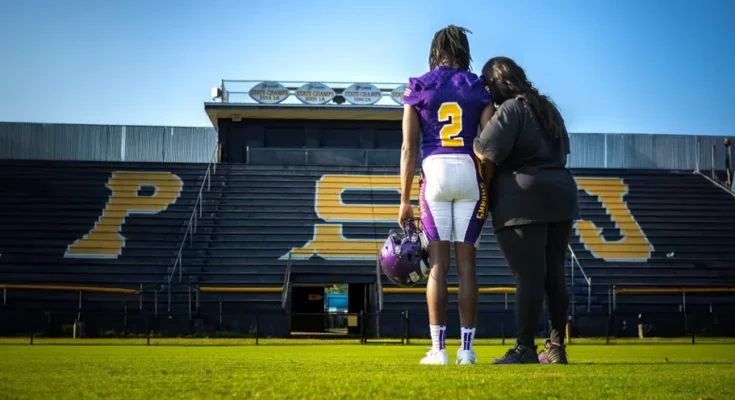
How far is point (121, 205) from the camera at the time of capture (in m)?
24.8

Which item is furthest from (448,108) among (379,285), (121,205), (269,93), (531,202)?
(269,93)

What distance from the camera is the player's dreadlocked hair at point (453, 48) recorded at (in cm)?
595

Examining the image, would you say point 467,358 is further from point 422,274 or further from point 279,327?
point 279,327

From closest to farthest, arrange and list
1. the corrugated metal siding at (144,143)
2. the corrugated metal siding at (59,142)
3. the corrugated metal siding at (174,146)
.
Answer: the corrugated metal siding at (59,142) → the corrugated metal siding at (174,146) → the corrugated metal siding at (144,143)

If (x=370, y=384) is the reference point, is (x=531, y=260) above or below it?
above

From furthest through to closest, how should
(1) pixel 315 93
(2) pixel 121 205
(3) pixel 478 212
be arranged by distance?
(1) pixel 315 93 < (2) pixel 121 205 < (3) pixel 478 212

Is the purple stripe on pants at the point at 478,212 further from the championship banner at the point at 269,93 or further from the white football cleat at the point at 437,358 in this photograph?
the championship banner at the point at 269,93

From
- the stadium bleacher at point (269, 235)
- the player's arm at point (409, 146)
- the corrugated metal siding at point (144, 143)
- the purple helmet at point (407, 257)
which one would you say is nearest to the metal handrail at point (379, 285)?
the stadium bleacher at point (269, 235)

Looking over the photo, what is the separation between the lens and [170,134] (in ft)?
102

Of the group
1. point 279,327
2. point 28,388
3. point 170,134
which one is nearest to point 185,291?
point 279,327

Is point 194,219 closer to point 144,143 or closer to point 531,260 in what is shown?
point 144,143

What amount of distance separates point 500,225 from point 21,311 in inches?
603

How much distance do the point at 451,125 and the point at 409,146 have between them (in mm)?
290

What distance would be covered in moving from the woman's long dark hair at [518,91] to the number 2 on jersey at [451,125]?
362mm
